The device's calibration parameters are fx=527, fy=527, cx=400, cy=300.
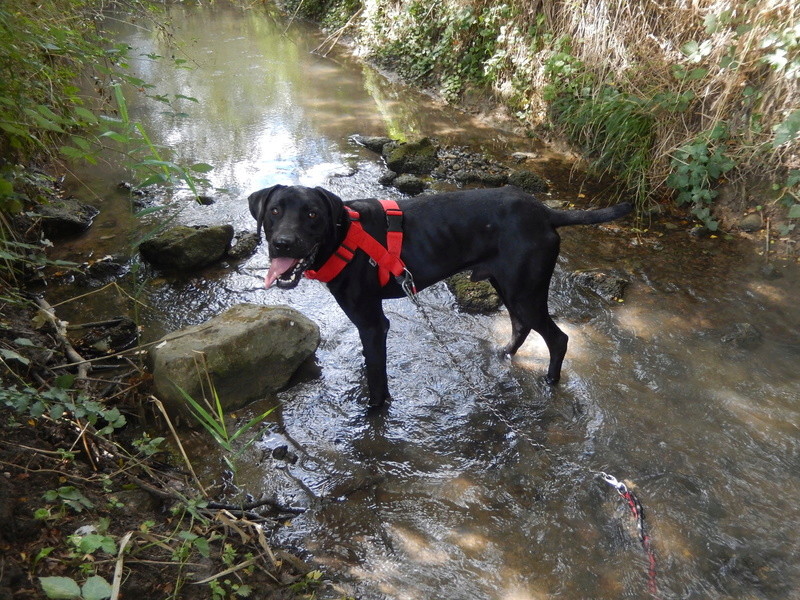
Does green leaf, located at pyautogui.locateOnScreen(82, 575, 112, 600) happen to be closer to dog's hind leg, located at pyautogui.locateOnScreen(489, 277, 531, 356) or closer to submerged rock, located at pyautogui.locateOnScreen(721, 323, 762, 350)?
dog's hind leg, located at pyautogui.locateOnScreen(489, 277, 531, 356)

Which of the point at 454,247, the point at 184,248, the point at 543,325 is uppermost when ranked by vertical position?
the point at 454,247

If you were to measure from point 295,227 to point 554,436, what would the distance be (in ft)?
6.77

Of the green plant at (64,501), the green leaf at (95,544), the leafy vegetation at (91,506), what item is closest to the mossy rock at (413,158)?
the leafy vegetation at (91,506)

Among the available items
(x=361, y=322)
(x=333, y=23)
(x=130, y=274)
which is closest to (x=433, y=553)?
(x=361, y=322)

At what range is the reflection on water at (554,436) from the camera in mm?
2572

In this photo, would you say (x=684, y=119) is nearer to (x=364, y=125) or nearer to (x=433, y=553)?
(x=364, y=125)

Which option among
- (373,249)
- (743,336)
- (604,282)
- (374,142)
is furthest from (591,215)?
(374,142)

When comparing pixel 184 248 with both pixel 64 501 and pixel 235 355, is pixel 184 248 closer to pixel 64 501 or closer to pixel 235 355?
pixel 235 355

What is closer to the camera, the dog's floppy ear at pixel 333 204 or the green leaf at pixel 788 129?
the dog's floppy ear at pixel 333 204

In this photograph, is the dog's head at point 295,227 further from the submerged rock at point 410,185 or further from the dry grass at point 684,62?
the dry grass at point 684,62

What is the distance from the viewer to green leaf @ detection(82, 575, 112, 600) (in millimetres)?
1552

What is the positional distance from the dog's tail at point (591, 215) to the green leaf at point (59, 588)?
2.96 meters

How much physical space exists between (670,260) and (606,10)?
11.1ft

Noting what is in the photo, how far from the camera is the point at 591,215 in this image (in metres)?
3.32
